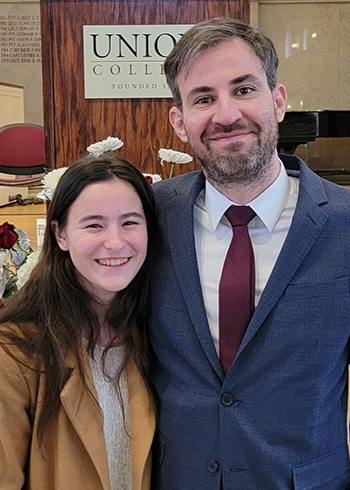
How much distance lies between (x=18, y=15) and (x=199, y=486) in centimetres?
1047

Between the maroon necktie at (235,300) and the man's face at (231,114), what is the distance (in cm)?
18

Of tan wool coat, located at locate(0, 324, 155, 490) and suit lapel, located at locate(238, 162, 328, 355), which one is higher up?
suit lapel, located at locate(238, 162, 328, 355)

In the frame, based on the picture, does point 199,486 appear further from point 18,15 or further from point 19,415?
point 18,15

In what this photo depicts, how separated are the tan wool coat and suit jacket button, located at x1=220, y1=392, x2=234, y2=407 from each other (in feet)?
0.67

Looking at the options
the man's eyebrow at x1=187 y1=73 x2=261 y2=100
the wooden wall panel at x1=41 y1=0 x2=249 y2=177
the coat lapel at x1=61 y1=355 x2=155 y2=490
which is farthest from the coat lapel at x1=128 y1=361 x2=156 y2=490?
the wooden wall panel at x1=41 y1=0 x2=249 y2=177

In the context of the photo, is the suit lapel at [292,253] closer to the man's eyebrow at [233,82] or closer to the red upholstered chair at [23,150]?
the man's eyebrow at [233,82]

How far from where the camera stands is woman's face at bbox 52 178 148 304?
1.39 meters

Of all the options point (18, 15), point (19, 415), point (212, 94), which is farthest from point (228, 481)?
point (18, 15)

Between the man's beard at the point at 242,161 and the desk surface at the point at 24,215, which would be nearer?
the man's beard at the point at 242,161

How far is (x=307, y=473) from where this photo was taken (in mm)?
1388

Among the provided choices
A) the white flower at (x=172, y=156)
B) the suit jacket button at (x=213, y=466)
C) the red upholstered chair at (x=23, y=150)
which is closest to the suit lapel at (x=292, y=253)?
the suit jacket button at (x=213, y=466)

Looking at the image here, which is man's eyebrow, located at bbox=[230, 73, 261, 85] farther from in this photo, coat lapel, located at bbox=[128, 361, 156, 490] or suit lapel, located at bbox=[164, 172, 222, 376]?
coat lapel, located at bbox=[128, 361, 156, 490]

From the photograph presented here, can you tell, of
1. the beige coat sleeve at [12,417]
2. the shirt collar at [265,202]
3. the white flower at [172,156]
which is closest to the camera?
the beige coat sleeve at [12,417]

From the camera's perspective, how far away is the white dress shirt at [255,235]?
4.71ft
